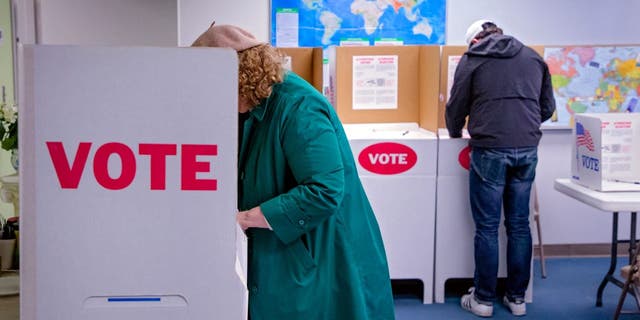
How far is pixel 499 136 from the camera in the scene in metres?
3.60

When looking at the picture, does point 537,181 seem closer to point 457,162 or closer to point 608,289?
point 608,289

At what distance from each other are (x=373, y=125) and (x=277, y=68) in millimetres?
2617

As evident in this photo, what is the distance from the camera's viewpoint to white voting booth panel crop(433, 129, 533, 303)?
3.91m

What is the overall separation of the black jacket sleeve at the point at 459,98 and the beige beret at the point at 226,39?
2288mm

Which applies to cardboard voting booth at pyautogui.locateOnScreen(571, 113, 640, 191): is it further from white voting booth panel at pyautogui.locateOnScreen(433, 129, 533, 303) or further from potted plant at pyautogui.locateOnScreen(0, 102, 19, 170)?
potted plant at pyautogui.locateOnScreen(0, 102, 19, 170)

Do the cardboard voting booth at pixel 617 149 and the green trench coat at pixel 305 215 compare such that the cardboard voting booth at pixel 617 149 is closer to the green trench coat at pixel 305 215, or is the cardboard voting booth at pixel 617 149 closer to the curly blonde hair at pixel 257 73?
the green trench coat at pixel 305 215

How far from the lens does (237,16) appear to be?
4906 mm

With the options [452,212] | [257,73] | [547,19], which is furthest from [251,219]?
[547,19]

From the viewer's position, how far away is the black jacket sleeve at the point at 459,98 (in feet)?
→ 12.0

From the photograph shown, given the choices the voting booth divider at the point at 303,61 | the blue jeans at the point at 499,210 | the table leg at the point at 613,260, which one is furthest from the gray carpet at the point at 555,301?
the voting booth divider at the point at 303,61

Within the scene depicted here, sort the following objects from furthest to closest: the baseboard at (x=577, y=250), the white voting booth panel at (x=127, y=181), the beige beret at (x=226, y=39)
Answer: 1. the baseboard at (x=577, y=250)
2. the beige beret at (x=226, y=39)
3. the white voting booth panel at (x=127, y=181)

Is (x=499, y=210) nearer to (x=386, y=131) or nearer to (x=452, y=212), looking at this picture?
(x=452, y=212)

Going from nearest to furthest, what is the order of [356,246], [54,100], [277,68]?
[54,100] → [277,68] → [356,246]

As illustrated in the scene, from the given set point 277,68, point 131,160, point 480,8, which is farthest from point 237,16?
point 131,160
